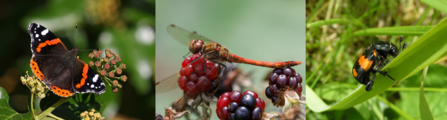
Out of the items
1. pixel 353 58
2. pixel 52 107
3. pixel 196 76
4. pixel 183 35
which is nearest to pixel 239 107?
pixel 196 76

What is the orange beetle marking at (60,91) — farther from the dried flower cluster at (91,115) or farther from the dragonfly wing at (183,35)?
the dragonfly wing at (183,35)

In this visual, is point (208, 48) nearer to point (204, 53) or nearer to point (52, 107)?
point (204, 53)

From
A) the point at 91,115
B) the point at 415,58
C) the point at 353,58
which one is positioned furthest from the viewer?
the point at 353,58

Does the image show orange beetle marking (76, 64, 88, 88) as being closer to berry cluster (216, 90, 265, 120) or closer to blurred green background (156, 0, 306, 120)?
blurred green background (156, 0, 306, 120)

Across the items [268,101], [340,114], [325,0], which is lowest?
[340,114]

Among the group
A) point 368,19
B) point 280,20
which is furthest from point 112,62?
point 368,19

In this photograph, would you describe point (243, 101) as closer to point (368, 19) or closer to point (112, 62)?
point (112, 62)

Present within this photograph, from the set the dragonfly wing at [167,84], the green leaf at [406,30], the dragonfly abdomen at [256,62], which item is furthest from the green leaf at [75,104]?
the green leaf at [406,30]
